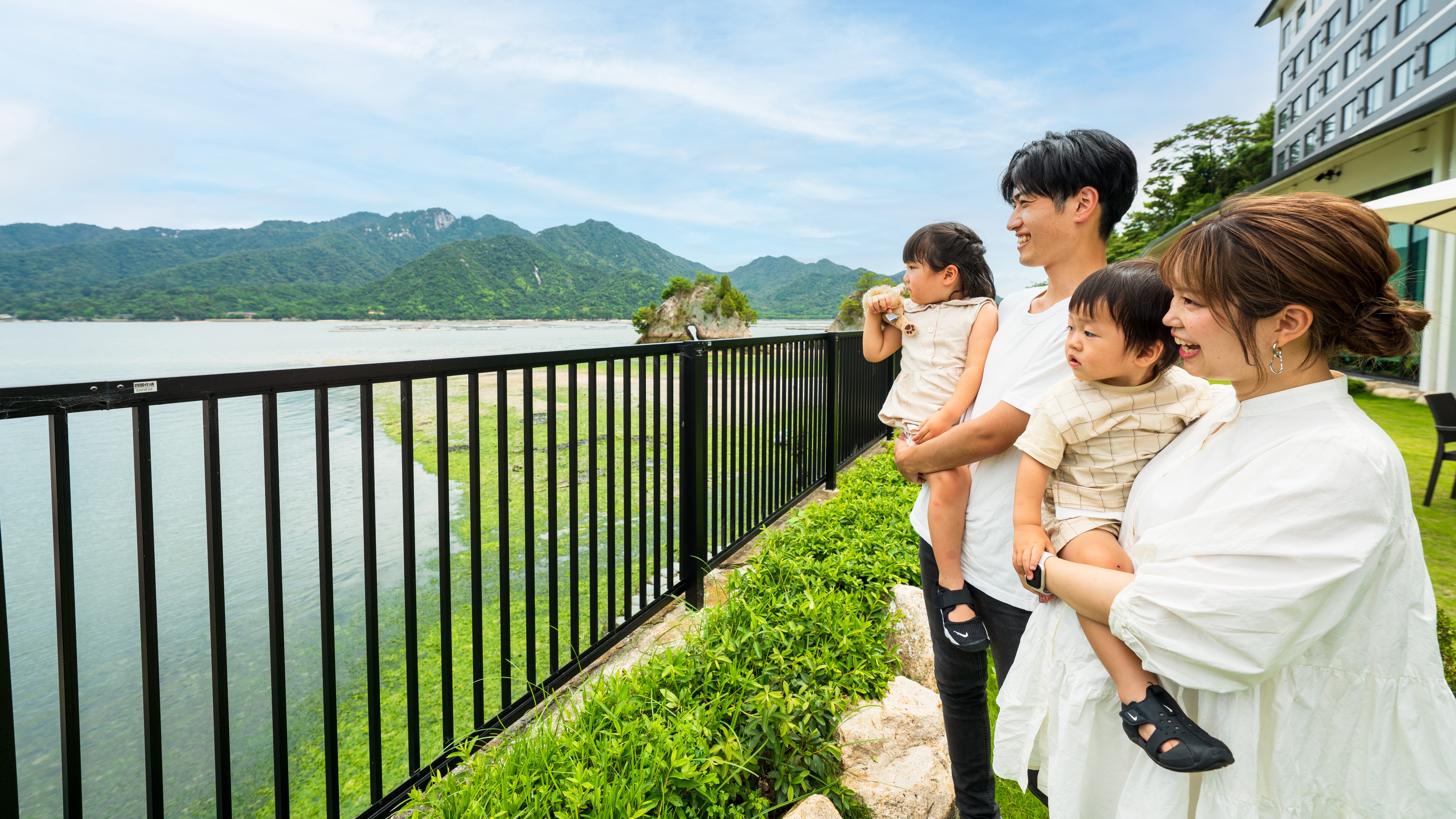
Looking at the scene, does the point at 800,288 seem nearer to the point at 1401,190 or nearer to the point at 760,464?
the point at 1401,190

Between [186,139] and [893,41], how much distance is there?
299ft

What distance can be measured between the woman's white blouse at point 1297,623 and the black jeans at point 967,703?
582 millimetres

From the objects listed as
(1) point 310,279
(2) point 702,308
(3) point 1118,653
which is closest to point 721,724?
(3) point 1118,653

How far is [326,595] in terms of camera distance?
151 cm

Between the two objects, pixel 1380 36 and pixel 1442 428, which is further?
pixel 1380 36

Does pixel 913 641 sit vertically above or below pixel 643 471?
below

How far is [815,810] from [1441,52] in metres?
33.3

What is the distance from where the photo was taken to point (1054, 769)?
1.00 metres

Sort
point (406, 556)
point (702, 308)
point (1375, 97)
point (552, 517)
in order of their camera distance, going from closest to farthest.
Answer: point (406, 556) < point (552, 517) < point (1375, 97) < point (702, 308)

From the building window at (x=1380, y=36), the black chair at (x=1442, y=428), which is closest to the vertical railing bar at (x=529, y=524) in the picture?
the black chair at (x=1442, y=428)

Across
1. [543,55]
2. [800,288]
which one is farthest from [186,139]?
[800,288]

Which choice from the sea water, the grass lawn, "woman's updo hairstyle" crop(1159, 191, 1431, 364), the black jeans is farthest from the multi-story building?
the sea water

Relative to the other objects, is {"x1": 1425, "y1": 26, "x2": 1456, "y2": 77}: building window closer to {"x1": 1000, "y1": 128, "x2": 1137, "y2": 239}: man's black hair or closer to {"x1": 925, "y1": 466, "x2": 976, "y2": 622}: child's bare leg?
{"x1": 1000, "y1": 128, "x2": 1137, "y2": 239}: man's black hair

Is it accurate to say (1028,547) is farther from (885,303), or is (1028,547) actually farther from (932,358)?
(885,303)
